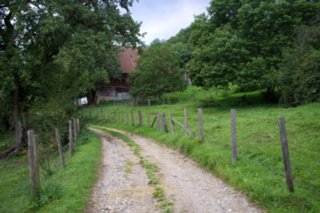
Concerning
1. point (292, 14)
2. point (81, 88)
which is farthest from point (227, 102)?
point (81, 88)

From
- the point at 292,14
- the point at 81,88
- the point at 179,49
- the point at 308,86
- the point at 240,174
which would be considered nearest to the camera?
the point at 240,174

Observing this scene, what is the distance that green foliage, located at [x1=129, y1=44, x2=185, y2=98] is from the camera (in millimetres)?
44062

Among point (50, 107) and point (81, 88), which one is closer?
point (50, 107)

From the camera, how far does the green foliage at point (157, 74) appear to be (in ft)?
145

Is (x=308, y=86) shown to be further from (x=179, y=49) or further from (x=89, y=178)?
(x=179, y=49)

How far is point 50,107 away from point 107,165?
9.87m

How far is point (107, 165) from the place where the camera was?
1180cm

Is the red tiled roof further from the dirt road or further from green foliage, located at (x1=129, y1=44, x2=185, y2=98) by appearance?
the dirt road

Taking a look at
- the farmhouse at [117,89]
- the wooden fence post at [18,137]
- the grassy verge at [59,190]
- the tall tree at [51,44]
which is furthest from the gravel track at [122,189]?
the farmhouse at [117,89]

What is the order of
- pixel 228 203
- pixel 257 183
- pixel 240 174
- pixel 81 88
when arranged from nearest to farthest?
1. pixel 228 203
2. pixel 257 183
3. pixel 240 174
4. pixel 81 88

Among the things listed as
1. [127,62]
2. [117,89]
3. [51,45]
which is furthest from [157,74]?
[51,45]

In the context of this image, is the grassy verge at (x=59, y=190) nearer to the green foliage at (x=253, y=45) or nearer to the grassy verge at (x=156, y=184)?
the grassy verge at (x=156, y=184)

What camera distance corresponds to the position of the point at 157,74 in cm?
4434

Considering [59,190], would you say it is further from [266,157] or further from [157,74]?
[157,74]
